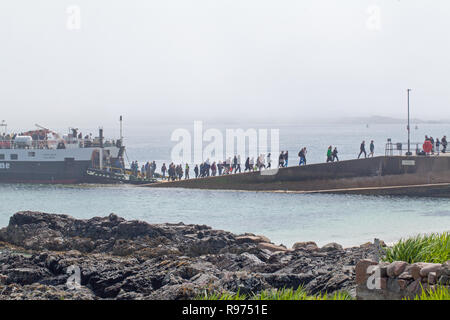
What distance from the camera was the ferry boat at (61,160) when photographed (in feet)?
180

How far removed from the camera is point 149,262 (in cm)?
1822

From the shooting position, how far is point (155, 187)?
163ft

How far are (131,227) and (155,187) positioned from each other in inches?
955

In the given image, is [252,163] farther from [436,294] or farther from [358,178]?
[436,294]

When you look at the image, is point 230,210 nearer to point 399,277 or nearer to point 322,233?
point 322,233

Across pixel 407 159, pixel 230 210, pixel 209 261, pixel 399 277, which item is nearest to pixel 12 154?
pixel 230 210

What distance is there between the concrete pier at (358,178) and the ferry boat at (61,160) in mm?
10608

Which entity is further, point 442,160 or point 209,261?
point 442,160

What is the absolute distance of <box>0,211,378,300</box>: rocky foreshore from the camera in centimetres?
1433

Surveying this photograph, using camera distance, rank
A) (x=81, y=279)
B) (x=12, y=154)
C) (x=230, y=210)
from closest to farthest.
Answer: (x=81, y=279)
(x=230, y=210)
(x=12, y=154)

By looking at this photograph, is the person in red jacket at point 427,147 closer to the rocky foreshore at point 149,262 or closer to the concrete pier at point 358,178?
the concrete pier at point 358,178

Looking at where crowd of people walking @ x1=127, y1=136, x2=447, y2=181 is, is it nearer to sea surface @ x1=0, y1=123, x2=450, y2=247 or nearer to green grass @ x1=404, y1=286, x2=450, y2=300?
sea surface @ x1=0, y1=123, x2=450, y2=247

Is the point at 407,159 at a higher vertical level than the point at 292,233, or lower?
higher

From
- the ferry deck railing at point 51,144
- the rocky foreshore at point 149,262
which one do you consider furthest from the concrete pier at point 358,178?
the rocky foreshore at point 149,262
